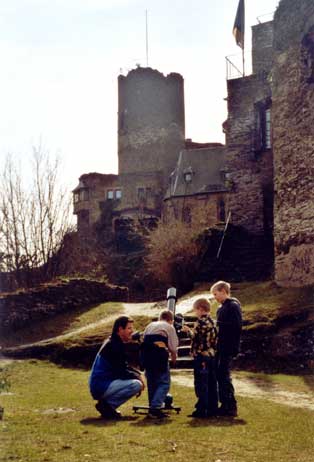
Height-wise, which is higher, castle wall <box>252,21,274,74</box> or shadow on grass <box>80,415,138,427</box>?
castle wall <box>252,21,274,74</box>

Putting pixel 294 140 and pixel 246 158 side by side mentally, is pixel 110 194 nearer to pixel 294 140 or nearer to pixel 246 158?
pixel 246 158

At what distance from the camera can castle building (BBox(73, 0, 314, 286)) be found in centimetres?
2019

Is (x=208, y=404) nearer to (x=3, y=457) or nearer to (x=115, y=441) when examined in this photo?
(x=115, y=441)

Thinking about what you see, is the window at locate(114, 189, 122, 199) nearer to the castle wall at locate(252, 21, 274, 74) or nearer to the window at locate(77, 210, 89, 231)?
the window at locate(77, 210, 89, 231)

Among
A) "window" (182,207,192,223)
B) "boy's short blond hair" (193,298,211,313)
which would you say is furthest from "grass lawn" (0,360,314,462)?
"window" (182,207,192,223)

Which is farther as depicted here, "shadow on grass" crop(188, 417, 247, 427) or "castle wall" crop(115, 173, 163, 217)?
"castle wall" crop(115, 173, 163, 217)

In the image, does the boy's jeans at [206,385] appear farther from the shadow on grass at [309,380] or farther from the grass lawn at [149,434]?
the shadow on grass at [309,380]

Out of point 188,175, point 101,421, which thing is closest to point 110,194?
point 188,175

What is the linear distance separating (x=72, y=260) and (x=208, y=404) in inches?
1036

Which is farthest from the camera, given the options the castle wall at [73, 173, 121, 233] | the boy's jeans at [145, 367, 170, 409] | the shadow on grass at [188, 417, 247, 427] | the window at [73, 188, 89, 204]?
the window at [73, 188, 89, 204]

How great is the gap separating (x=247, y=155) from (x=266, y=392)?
854 inches

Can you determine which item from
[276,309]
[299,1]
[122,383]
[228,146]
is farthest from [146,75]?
[122,383]

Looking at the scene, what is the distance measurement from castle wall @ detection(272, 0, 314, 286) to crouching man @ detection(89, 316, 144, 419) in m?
11.0

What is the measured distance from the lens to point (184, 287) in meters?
30.4
